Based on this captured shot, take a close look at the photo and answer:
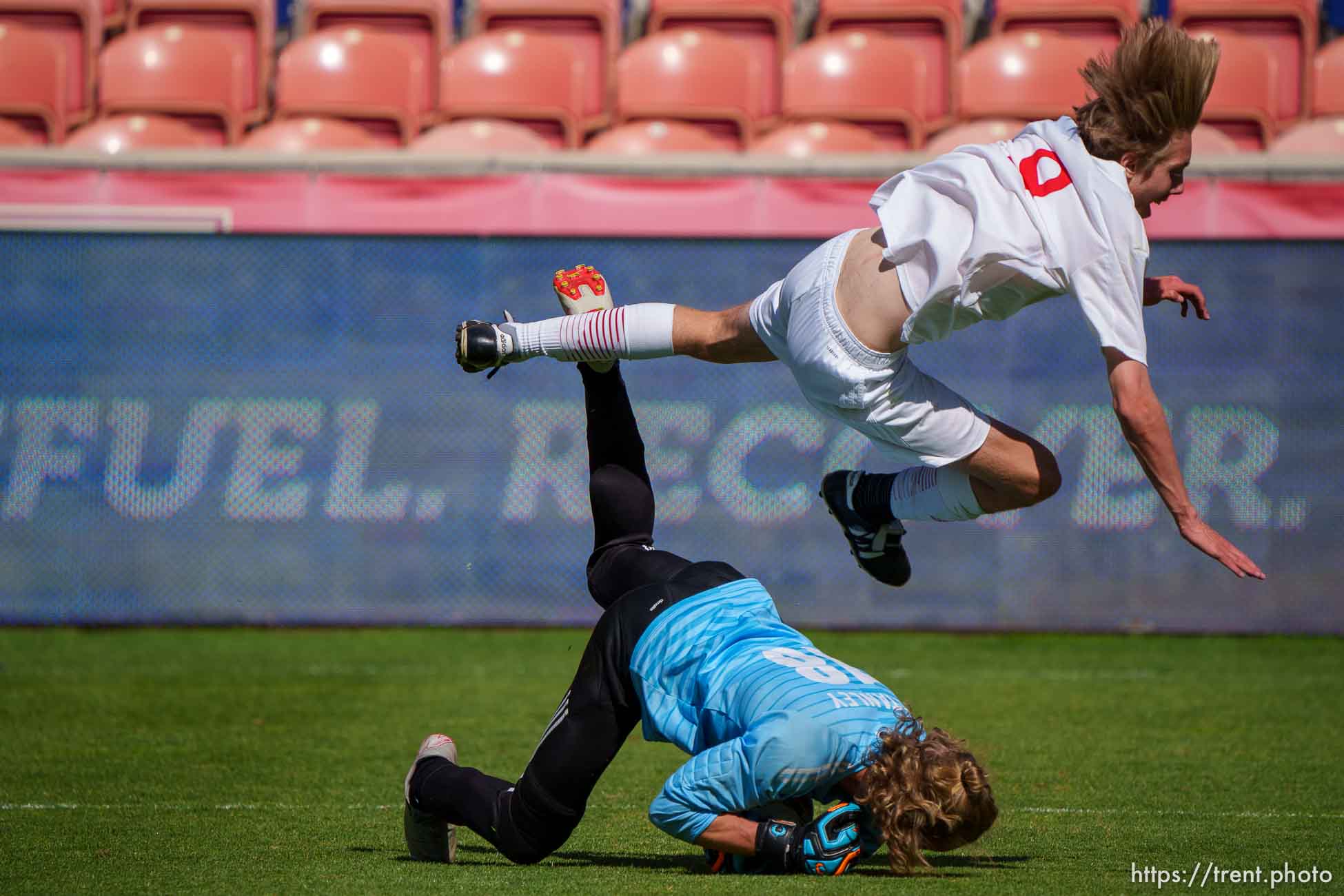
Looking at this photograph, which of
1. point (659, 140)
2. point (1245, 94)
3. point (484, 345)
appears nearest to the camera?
point (484, 345)

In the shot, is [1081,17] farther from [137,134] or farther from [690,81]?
[137,134]

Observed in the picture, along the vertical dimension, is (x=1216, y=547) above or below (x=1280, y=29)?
below

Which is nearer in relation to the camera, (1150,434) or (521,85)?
(1150,434)

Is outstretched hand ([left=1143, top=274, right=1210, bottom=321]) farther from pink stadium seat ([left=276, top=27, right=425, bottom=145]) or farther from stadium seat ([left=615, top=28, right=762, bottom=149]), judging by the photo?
pink stadium seat ([left=276, top=27, right=425, bottom=145])

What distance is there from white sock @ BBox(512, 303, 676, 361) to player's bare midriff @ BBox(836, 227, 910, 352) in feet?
1.89

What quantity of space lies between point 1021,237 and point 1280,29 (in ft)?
29.5

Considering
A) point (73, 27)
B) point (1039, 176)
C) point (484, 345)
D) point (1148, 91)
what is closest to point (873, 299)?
point (1039, 176)

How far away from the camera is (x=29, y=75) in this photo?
A: 38.1 ft

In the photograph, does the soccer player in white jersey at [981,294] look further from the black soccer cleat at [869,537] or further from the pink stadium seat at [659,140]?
the pink stadium seat at [659,140]

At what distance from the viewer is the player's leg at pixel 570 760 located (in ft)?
12.7

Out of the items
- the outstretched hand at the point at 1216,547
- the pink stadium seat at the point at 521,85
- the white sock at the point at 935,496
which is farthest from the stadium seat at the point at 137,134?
the outstretched hand at the point at 1216,547

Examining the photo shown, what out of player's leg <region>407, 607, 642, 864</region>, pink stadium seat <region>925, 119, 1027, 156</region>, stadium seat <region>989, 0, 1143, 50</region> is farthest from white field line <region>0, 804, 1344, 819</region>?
stadium seat <region>989, 0, 1143, 50</region>

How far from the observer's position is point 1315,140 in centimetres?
1060

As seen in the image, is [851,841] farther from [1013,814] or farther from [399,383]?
[399,383]
